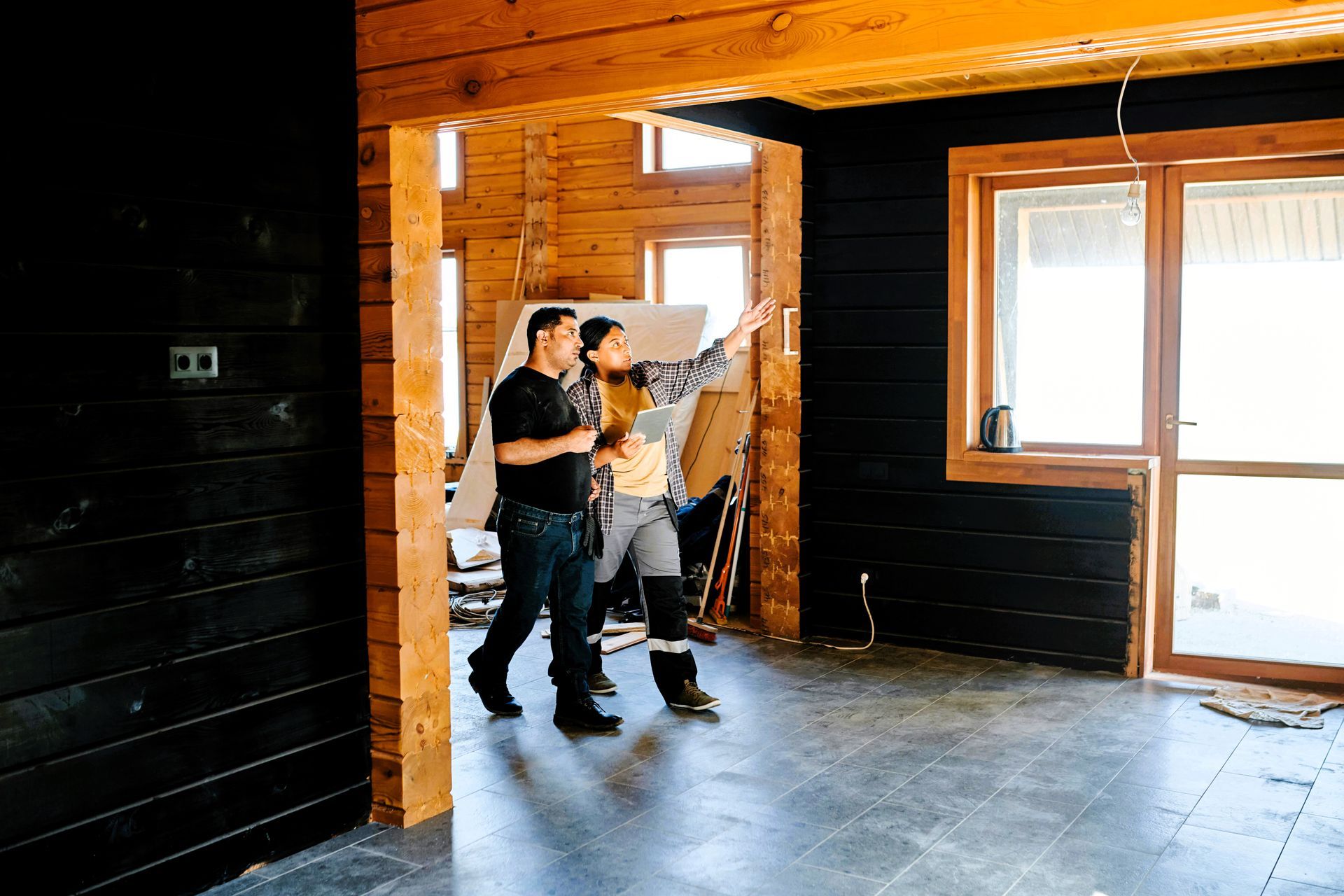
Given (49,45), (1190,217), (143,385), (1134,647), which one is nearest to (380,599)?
(143,385)

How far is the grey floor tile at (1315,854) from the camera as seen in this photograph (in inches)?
133

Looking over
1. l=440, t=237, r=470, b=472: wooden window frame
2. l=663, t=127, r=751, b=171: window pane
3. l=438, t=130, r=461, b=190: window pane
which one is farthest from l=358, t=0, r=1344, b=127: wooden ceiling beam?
l=438, t=130, r=461, b=190: window pane

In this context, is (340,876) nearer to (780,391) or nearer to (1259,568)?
(780,391)

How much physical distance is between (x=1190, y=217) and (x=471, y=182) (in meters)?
5.37

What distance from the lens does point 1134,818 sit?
3811 millimetres

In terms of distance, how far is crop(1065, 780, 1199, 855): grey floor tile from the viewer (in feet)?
11.9

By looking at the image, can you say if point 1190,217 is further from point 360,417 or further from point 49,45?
point 49,45

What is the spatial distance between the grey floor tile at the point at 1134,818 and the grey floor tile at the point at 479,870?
1560mm

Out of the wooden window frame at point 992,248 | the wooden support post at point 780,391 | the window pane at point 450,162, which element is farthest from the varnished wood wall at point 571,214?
the wooden window frame at point 992,248

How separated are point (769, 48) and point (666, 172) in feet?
17.9

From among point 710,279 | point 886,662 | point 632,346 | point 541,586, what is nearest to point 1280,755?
point 886,662

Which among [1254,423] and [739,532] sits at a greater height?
[1254,423]

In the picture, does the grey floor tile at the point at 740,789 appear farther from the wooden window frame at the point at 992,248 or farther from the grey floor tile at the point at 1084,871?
the wooden window frame at the point at 992,248

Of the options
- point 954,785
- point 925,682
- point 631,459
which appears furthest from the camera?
point 925,682
